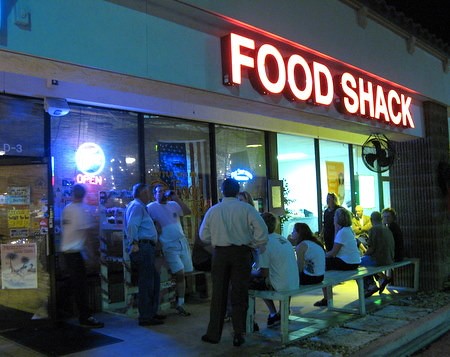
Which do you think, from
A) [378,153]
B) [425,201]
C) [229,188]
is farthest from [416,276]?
[229,188]

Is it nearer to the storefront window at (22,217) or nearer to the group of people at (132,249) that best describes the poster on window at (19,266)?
the storefront window at (22,217)

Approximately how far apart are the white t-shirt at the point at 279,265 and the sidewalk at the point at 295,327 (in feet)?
2.07

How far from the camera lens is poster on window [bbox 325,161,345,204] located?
39.2 ft

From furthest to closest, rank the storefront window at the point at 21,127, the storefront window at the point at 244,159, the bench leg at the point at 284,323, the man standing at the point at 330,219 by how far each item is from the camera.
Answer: the storefront window at the point at 244,159
the man standing at the point at 330,219
the storefront window at the point at 21,127
the bench leg at the point at 284,323

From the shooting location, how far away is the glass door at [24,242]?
6.23m

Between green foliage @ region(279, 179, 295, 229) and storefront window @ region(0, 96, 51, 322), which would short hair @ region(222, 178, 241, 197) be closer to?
storefront window @ region(0, 96, 51, 322)

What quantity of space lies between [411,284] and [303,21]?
17.1ft

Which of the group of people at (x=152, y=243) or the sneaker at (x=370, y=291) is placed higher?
the group of people at (x=152, y=243)

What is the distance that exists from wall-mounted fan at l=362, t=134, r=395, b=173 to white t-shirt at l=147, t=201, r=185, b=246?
11.5 ft

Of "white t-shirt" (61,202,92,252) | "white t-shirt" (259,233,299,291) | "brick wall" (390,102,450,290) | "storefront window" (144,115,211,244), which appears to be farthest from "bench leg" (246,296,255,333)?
"brick wall" (390,102,450,290)

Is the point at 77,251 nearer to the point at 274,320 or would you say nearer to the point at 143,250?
the point at 143,250

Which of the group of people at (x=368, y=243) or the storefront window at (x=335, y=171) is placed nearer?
the group of people at (x=368, y=243)

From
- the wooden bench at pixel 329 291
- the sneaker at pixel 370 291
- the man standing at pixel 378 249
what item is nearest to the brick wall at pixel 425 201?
the wooden bench at pixel 329 291

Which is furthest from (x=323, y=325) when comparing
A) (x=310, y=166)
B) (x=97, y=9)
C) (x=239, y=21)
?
(x=310, y=166)
